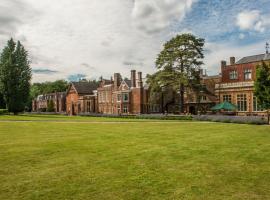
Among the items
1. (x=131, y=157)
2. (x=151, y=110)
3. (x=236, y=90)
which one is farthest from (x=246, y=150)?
(x=151, y=110)

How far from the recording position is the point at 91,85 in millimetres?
91812

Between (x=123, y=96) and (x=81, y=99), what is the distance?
21.5m

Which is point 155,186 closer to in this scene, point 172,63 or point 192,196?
point 192,196

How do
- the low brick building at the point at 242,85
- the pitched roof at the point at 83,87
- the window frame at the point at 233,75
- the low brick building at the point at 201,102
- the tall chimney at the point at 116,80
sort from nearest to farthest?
1. the low brick building at the point at 242,85
2. the window frame at the point at 233,75
3. the low brick building at the point at 201,102
4. the tall chimney at the point at 116,80
5. the pitched roof at the point at 83,87

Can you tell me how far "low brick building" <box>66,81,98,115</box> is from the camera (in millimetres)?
82312

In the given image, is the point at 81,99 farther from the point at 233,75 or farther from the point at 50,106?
the point at 233,75

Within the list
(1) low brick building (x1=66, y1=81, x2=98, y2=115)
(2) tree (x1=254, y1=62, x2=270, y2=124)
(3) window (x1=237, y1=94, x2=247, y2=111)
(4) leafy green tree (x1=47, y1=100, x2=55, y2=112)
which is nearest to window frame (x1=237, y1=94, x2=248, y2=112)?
(3) window (x1=237, y1=94, x2=247, y2=111)

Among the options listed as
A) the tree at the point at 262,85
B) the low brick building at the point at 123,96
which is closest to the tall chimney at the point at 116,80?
the low brick building at the point at 123,96

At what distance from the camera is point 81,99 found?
85.1 metres

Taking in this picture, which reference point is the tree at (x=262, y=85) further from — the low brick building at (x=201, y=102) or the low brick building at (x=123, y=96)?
the low brick building at (x=123, y=96)

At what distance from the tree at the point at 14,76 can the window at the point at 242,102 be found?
147ft

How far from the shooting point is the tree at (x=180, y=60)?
1922 inches

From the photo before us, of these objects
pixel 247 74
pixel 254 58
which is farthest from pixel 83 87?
pixel 254 58

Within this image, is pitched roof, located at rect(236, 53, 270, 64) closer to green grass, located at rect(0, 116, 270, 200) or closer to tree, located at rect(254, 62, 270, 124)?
tree, located at rect(254, 62, 270, 124)
